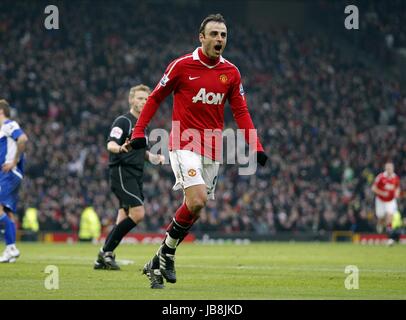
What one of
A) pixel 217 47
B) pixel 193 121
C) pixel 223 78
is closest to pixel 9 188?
pixel 193 121

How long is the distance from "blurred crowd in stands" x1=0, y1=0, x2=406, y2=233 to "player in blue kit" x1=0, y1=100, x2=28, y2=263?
15.0 meters

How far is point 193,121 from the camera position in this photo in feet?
34.7

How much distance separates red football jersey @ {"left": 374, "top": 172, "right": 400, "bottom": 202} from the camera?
27.8 metres

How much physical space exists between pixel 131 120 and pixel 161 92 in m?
3.61

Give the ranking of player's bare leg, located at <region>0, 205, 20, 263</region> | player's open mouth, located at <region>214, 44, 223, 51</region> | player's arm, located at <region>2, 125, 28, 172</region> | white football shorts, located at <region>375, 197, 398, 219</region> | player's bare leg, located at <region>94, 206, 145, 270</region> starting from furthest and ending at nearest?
white football shorts, located at <region>375, 197, 398, 219</region>
player's arm, located at <region>2, 125, 28, 172</region>
player's bare leg, located at <region>0, 205, 20, 263</region>
player's bare leg, located at <region>94, 206, 145, 270</region>
player's open mouth, located at <region>214, 44, 223, 51</region>

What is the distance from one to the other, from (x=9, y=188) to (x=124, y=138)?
110 inches

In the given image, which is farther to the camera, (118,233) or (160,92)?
(118,233)

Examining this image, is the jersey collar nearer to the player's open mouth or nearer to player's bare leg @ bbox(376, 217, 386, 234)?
the player's open mouth

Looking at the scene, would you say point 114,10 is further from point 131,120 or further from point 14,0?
point 131,120

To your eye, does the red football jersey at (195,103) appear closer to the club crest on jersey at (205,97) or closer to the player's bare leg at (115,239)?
the club crest on jersey at (205,97)

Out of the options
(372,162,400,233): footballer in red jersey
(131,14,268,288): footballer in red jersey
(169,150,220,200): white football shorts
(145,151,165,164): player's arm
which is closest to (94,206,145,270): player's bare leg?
(145,151,165,164): player's arm

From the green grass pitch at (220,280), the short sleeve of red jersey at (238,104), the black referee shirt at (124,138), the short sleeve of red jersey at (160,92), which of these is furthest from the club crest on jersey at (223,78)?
the black referee shirt at (124,138)

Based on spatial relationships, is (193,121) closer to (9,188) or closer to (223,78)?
(223,78)
